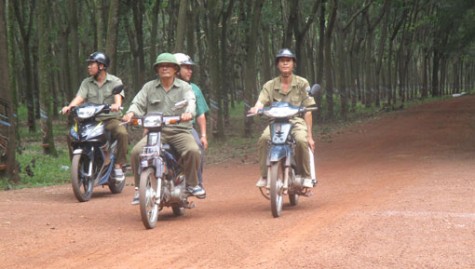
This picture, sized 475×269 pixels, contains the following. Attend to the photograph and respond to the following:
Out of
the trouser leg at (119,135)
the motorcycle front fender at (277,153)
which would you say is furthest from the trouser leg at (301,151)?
the trouser leg at (119,135)

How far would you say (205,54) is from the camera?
127 ft

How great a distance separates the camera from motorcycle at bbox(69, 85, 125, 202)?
9641mm

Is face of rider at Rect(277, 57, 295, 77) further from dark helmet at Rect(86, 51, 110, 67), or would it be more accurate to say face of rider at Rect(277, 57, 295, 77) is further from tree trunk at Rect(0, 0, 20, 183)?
tree trunk at Rect(0, 0, 20, 183)

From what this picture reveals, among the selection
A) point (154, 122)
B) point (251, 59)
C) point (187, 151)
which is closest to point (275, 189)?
point (187, 151)

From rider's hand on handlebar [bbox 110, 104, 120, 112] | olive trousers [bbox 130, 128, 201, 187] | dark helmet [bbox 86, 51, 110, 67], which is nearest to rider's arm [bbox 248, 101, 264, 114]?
olive trousers [bbox 130, 128, 201, 187]

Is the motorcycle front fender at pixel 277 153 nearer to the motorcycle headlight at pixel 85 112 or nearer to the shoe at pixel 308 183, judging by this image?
the shoe at pixel 308 183

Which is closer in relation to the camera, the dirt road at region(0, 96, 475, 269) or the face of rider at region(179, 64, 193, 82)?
the dirt road at region(0, 96, 475, 269)

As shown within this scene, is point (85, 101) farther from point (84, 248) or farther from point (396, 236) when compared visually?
point (396, 236)

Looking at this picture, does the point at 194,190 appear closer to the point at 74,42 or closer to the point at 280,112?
the point at 280,112

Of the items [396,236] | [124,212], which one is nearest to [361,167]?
[124,212]

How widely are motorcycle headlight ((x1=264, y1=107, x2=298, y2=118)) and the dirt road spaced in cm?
113

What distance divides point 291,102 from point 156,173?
2.04 m

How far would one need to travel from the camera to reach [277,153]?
772cm

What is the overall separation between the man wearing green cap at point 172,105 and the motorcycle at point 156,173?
127 mm
